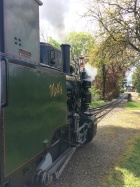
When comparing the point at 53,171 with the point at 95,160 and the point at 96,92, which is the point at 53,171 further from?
the point at 96,92

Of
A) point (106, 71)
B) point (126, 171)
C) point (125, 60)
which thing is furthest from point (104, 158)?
point (106, 71)

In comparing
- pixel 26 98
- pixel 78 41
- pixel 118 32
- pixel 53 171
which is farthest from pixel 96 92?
pixel 26 98

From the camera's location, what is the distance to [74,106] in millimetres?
6383

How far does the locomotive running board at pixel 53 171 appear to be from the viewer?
150 inches

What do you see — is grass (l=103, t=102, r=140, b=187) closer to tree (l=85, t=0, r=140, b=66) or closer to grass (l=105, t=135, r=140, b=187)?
grass (l=105, t=135, r=140, b=187)

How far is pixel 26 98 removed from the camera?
3.12m

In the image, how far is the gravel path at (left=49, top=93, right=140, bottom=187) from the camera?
4.88 meters

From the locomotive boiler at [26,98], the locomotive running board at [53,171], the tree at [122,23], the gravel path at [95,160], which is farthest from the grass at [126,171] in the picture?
Result: the tree at [122,23]

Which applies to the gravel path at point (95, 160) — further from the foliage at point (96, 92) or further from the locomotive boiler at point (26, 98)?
the foliage at point (96, 92)

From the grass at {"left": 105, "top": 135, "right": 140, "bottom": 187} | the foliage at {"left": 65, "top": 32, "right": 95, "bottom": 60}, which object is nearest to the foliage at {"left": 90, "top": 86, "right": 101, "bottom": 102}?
the foliage at {"left": 65, "top": 32, "right": 95, "bottom": 60}

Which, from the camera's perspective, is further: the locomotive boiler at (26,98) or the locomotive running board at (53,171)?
the locomotive running board at (53,171)

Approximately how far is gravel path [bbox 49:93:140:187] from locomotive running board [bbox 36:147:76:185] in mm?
367

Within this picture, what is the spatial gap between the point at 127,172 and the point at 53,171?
6.00 ft

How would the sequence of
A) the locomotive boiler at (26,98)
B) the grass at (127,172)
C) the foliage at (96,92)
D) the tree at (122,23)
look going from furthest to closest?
the foliage at (96,92), the tree at (122,23), the grass at (127,172), the locomotive boiler at (26,98)
